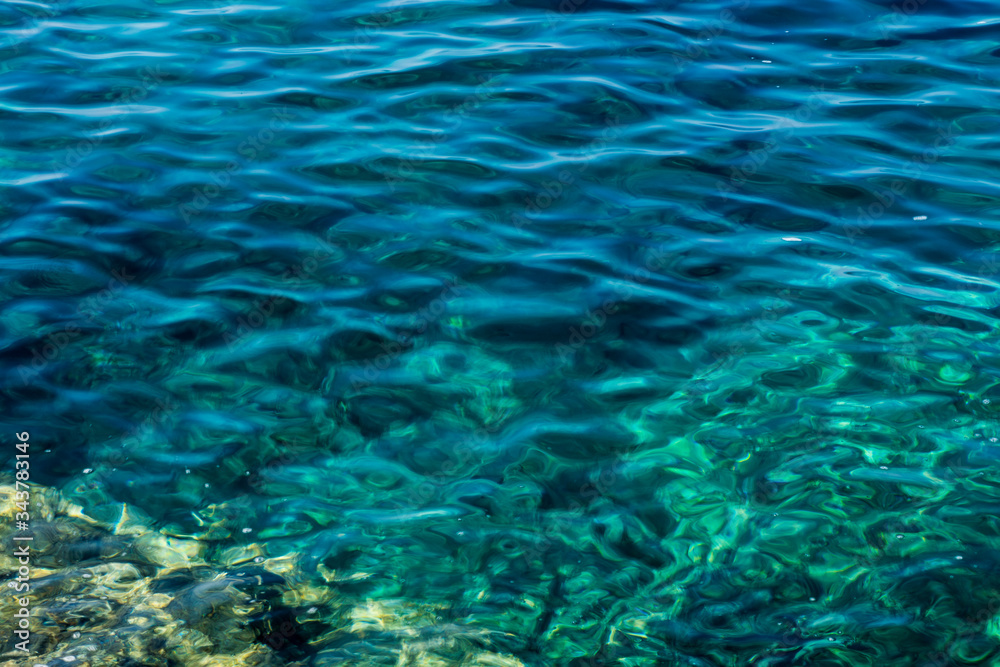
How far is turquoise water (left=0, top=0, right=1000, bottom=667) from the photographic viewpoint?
436 cm

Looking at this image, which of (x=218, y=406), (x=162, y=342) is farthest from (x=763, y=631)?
(x=162, y=342)

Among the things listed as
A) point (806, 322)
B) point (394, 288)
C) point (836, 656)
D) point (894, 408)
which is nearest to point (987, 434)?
point (894, 408)

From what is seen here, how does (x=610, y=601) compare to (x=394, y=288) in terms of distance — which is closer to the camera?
(x=610, y=601)

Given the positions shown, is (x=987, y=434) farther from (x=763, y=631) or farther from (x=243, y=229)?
(x=243, y=229)

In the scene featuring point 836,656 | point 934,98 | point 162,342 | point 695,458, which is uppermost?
point 934,98

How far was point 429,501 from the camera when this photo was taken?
15.9 ft

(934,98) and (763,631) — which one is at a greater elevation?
(934,98)

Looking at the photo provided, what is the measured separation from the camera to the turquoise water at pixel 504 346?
4363mm

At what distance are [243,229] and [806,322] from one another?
12.1ft

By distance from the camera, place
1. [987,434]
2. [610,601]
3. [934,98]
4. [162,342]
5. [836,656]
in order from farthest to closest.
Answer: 1. [934,98]
2. [162,342]
3. [987,434]
4. [610,601]
5. [836,656]

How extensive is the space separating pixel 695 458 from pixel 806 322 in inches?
54.3

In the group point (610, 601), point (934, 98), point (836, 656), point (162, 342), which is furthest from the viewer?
point (934, 98)

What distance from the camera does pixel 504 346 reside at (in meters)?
5.78

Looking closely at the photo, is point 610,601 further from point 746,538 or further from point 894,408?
point 894,408
